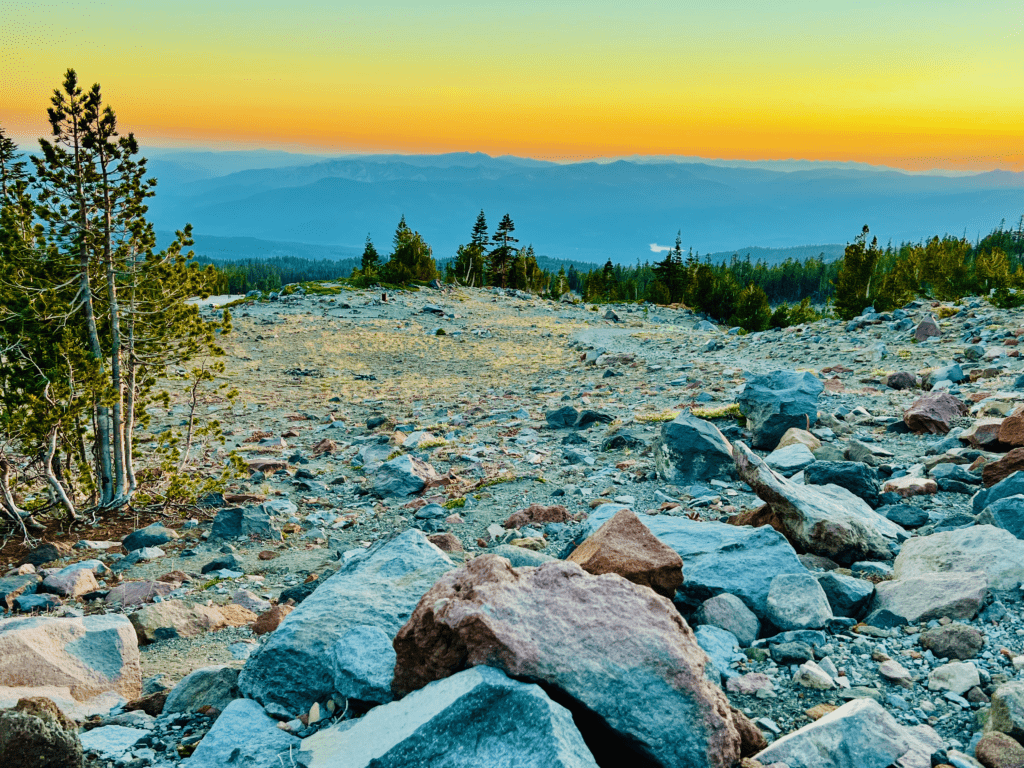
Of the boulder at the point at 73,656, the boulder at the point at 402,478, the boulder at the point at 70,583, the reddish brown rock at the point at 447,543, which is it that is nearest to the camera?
the boulder at the point at 73,656

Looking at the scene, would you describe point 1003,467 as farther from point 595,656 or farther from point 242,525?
point 242,525

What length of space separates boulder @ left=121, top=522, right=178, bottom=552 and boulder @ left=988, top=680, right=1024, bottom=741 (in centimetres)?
983

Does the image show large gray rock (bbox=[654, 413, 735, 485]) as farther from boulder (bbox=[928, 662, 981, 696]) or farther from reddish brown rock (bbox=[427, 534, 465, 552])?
boulder (bbox=[928, 662, 981, 696])

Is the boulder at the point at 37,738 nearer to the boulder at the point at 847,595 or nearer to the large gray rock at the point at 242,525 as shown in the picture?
the boulder at the point at 847,595

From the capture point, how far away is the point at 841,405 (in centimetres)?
1434

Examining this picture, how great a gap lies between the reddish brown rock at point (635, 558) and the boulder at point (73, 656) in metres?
3.74

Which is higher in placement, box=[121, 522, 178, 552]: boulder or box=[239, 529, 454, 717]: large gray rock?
box=[239, 529, 454, 717]: large gray rock

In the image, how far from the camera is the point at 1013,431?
30.8ft

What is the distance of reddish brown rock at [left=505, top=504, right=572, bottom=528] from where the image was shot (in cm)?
900

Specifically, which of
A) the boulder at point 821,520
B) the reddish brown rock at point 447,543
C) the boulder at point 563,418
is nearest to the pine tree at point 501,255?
the boulder at point 563,418


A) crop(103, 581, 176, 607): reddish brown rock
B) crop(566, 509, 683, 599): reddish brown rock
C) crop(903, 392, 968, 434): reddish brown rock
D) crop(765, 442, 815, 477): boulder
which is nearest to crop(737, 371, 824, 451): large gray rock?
crop(765, 442, 815, 477): boulder

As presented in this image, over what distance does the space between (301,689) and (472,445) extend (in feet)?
34.3

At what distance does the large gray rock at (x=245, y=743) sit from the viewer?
3680 millimetres

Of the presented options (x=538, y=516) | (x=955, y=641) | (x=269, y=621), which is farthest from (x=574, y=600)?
(x=538, y=516)
